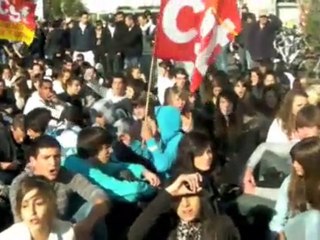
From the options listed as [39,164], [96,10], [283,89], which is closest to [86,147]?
[39,164]

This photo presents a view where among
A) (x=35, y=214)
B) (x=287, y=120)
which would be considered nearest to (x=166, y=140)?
(x=287, y=120)

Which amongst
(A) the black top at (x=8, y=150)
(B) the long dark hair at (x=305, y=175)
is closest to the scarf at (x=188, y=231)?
(B) the long dark hair at (x=305, y=175)

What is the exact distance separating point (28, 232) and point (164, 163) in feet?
10.8

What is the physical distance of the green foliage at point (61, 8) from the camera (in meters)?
40.2

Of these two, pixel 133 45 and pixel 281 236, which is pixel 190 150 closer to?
pixel 281 236

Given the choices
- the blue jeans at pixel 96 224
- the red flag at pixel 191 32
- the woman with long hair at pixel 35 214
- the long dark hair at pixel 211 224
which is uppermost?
the red flag at pixel 191 32

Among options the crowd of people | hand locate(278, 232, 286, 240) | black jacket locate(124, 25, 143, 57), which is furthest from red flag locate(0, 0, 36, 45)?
black jacket locate(124, 25, 143, 57)

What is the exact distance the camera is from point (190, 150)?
6.11 m

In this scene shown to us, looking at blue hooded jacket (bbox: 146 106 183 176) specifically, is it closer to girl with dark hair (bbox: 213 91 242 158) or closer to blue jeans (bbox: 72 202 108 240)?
girl with dark hair (bbox: 213 91 242 158)

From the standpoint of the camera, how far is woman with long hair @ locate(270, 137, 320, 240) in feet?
17.0

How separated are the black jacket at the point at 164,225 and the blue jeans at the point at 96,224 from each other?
1.86ft

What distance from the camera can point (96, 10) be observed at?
45.0 meters

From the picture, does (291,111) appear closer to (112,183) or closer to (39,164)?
(112,183)

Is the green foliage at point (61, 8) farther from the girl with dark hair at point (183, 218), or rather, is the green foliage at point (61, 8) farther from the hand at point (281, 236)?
the girl with dark hair at point (183, 218)
